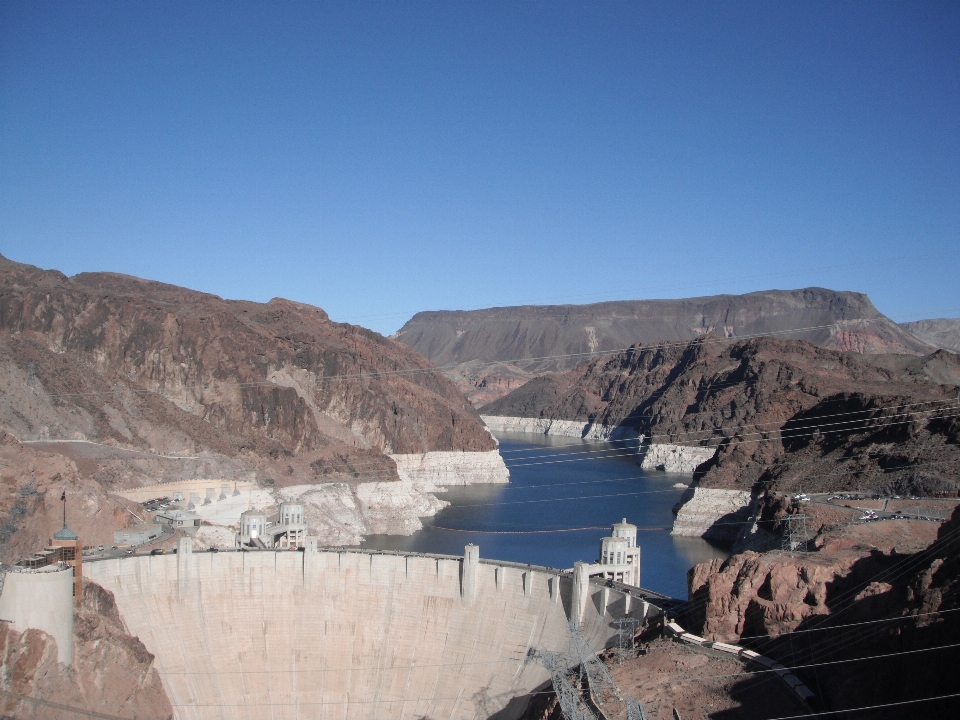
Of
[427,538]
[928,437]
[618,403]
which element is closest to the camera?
[928,437]

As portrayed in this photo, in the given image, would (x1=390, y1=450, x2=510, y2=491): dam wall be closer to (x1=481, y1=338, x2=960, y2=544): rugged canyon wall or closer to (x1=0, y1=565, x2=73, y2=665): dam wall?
(x1=481, y1=338, x2=960, y2=544): rugged canyon wall

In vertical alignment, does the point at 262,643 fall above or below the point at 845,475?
below

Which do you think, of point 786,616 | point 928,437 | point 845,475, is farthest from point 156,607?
point 928,437

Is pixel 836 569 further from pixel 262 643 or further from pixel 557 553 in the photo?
pixel 557 553

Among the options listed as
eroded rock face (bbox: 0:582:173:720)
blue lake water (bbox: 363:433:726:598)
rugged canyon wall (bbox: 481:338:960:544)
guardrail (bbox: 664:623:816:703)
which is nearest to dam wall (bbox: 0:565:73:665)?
eroded rock face (bbox: 0:582:173:720)

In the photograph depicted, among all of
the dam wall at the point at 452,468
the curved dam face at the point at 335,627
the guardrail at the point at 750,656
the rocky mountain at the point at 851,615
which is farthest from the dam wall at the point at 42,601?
the dam wall at the point at 452,468

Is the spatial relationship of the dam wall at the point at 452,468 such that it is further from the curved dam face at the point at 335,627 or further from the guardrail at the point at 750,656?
the guardrail at the point at 750,656
